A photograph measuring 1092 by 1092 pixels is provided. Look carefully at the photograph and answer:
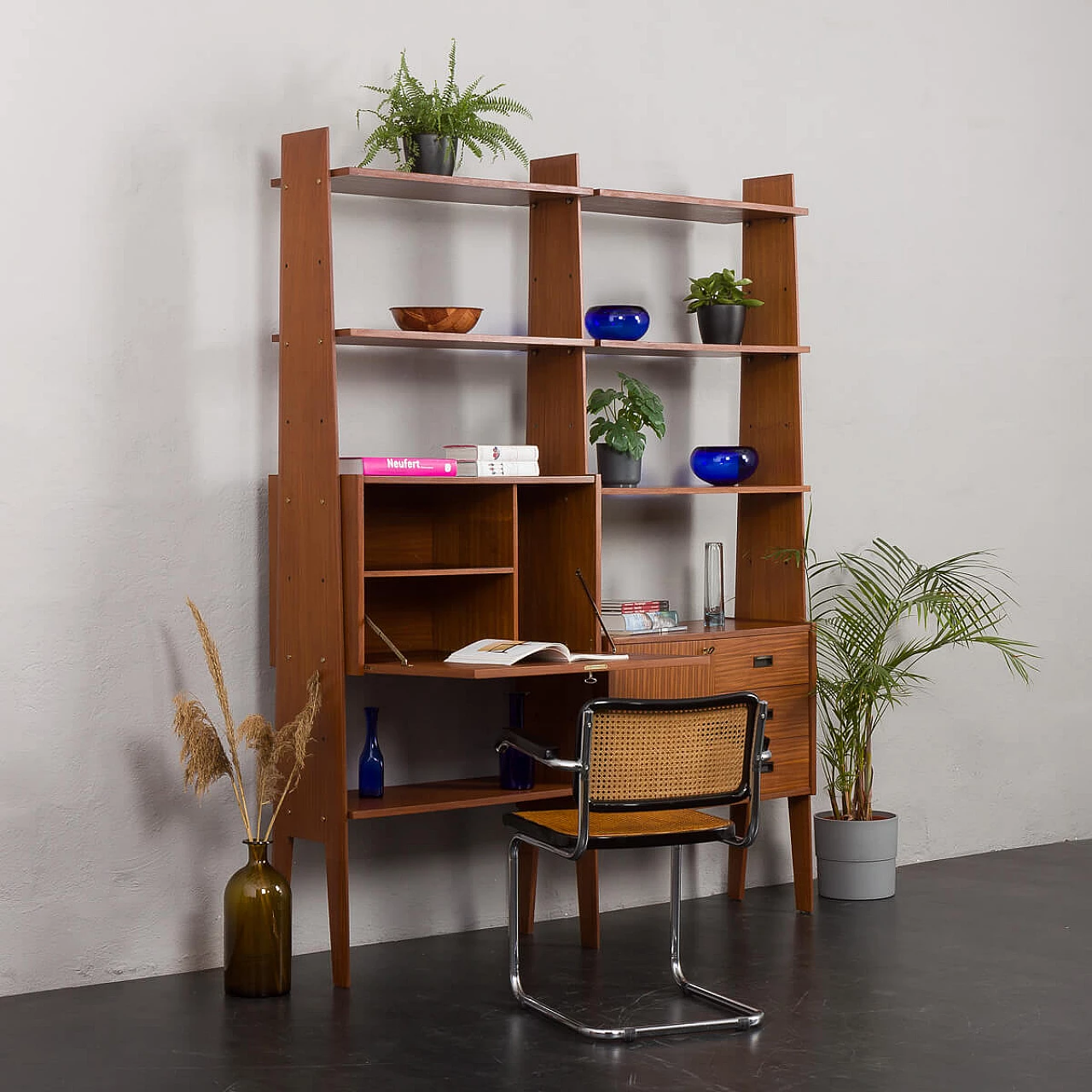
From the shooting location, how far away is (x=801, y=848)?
5.44 metres

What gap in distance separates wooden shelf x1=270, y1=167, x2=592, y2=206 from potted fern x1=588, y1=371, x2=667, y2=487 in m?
0.65

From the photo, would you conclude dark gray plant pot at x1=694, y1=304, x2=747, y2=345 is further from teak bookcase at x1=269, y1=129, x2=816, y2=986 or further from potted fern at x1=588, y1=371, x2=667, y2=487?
potted fern at x1=588, y1=371, x2=667, y2=487

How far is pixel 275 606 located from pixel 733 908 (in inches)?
76.3

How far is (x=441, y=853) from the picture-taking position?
5203 millimetres

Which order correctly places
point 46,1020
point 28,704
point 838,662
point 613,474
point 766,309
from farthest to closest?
1. point 838,662
2. point 766,309
3. point 613,474
4. point 28,704
5. point 46,1020

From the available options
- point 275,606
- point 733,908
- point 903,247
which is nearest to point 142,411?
point 275,606

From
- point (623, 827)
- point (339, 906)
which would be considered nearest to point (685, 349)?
point (623, 827)

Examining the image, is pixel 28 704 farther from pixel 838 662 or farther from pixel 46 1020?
pixel 838 662

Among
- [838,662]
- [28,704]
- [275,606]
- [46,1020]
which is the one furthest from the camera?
[838,662]

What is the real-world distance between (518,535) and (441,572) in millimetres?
466

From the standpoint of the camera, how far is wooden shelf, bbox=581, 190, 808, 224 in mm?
5086

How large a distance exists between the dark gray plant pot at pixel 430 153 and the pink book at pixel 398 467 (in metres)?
0.87

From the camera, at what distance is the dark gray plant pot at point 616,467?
5.16 m

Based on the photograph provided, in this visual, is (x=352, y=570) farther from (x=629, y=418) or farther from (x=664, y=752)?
(x=629, y=418)
